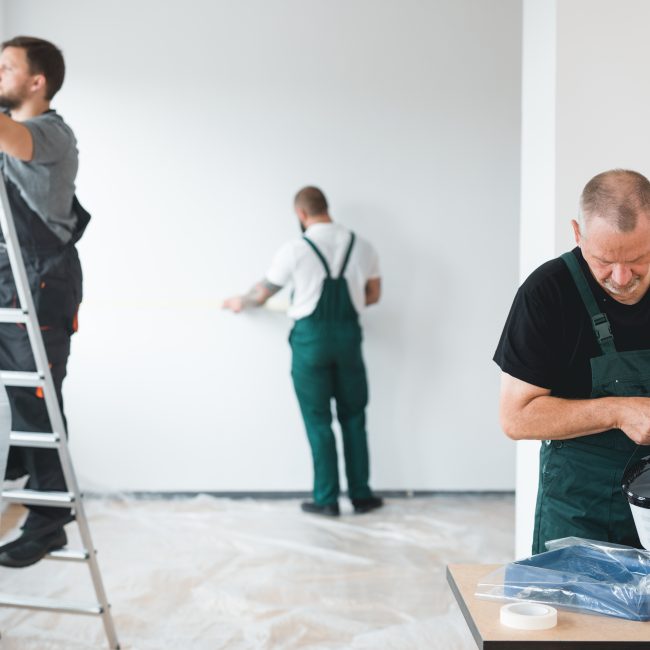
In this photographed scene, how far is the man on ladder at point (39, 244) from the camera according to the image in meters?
2.80

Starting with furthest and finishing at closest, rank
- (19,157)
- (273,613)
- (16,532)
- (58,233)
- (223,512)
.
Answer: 1. (223,512)
2. (16,532)
3. (273,613)
4. (58,233)
5. (19,157)

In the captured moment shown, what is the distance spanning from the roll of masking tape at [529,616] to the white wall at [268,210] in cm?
383

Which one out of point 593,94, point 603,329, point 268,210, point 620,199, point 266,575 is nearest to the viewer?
point 620,199

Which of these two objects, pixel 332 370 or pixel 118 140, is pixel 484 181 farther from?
pixel 118 140

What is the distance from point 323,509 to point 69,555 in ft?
7.21

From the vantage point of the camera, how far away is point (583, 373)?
6.77 ft

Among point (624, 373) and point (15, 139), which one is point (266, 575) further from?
point (624, 373)

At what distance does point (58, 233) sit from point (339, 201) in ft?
8.53

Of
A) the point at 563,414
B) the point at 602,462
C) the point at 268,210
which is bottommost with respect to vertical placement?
the point at 602,462

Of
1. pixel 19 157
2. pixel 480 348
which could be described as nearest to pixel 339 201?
pixel 480 348

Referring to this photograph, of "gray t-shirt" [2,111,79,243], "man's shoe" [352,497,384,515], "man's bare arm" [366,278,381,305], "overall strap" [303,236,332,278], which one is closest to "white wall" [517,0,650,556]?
"gray t-shirt" [2,111,79,243]

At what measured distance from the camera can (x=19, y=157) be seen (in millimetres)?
2656

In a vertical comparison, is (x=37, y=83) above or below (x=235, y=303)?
above

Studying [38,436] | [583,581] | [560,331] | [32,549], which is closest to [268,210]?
[38,436]
